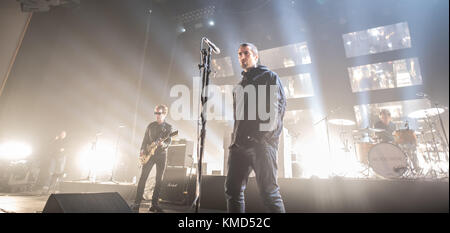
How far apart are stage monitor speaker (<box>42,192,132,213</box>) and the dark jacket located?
4.04 feet

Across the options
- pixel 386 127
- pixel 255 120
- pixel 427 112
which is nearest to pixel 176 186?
pixel 255 120

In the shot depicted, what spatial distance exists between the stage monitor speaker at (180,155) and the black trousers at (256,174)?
2.84 m

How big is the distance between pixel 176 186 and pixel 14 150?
17.0 feet

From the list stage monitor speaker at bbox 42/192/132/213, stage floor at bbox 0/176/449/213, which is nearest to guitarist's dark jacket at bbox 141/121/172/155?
stage floor at bbox 0/176/449/213

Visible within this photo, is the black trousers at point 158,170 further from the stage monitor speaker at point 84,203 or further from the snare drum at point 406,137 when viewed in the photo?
the snare drum at point 406,137

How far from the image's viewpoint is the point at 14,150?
5.74 meters

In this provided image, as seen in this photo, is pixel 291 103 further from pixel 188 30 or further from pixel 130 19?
pixel 130 19

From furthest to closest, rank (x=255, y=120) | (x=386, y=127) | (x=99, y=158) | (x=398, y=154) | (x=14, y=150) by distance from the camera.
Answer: (x=99, y=158), (x=14, y=150), (x=386, y=127), (x=398, y=154), (x=255, y=120)

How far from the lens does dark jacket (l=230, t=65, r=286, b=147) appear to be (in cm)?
169

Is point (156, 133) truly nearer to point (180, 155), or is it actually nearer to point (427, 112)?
point (180, 155)

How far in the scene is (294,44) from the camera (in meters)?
6.83

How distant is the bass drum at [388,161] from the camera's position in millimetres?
3535
